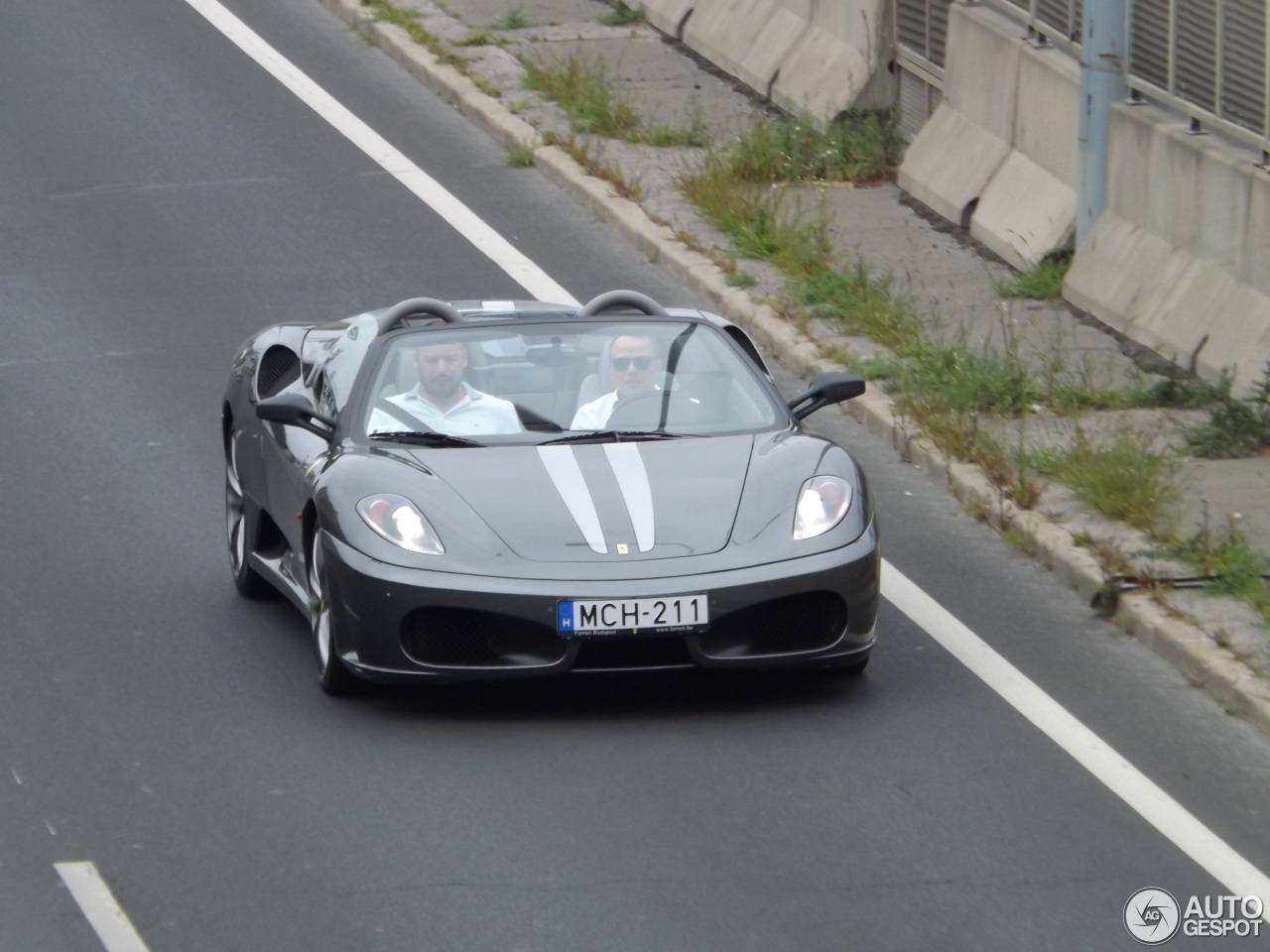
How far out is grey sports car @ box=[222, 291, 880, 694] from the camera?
8.30 metres

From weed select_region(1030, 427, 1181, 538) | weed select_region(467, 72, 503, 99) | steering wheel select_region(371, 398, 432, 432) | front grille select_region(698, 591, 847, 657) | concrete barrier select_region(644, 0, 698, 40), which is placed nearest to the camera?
front grille select_region(698, 591, 847, 657)

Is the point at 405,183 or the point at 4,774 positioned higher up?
the point at 4,774

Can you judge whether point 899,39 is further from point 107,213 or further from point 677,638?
point 677,638

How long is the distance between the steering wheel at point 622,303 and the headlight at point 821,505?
1.43 m

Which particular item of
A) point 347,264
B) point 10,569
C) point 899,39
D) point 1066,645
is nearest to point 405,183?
point 347,264

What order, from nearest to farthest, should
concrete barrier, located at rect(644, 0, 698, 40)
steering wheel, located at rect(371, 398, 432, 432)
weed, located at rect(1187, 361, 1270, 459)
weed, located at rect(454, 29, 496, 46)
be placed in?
steering wheel, located at rect(371, 398, 432, 432)
weed, located at rect(1187, 361, 1270, 459)
weed, located at rect(454, 29, 496, 46)
concrete barrier, located at rect(644, 0, 698, 40)

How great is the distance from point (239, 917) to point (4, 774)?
1536 mm

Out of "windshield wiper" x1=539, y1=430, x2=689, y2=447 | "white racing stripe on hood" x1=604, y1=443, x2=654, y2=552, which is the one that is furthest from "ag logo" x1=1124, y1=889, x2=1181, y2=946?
"windshield wiper" x1=539, y1=430, x2=689, y2=447

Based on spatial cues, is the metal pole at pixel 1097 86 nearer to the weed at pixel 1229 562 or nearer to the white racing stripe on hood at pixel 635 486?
the weed at pixel 1229 562

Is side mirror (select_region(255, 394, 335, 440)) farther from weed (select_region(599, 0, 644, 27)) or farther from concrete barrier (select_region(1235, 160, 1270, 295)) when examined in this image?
weed (select_region(599, 0, 644, 27))

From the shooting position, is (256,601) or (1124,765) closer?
(1124,765)

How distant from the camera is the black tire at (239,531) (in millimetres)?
10039

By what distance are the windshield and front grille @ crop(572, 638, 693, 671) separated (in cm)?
100

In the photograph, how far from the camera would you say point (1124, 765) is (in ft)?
26.8
